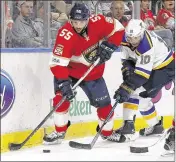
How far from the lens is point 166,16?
6.12 meters

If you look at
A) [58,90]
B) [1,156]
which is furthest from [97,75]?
[1,156]

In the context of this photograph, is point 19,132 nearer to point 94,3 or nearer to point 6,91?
point 6,91

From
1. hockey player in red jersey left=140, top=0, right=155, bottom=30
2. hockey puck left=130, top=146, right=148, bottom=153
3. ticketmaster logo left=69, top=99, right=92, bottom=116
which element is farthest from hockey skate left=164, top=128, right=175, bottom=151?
hockey player in red jersey left=140, top=0, right=155, bottom=30

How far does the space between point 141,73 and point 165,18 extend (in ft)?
5.34

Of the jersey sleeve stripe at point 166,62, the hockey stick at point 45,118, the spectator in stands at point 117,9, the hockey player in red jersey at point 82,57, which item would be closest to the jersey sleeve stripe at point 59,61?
the hockey player in red jersey at point 82,57

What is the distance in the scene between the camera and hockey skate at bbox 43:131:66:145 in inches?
185

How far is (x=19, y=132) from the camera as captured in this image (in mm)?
4570

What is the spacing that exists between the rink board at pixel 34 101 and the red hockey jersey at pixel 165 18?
871mm

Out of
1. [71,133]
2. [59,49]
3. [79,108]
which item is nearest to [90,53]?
[59,49]

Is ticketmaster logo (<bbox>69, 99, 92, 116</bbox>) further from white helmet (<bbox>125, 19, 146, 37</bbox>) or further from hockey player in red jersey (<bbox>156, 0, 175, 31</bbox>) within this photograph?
hockey player in red jersey (<bbox>156, 0, 175, 31</bbox>)

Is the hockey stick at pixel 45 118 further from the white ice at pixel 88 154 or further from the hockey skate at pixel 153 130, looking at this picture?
the hockey skate at pixel 153 130

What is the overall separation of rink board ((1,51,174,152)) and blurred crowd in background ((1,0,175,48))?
16cm

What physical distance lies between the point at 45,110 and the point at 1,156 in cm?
74

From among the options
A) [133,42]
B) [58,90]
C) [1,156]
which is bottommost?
[1,156]
